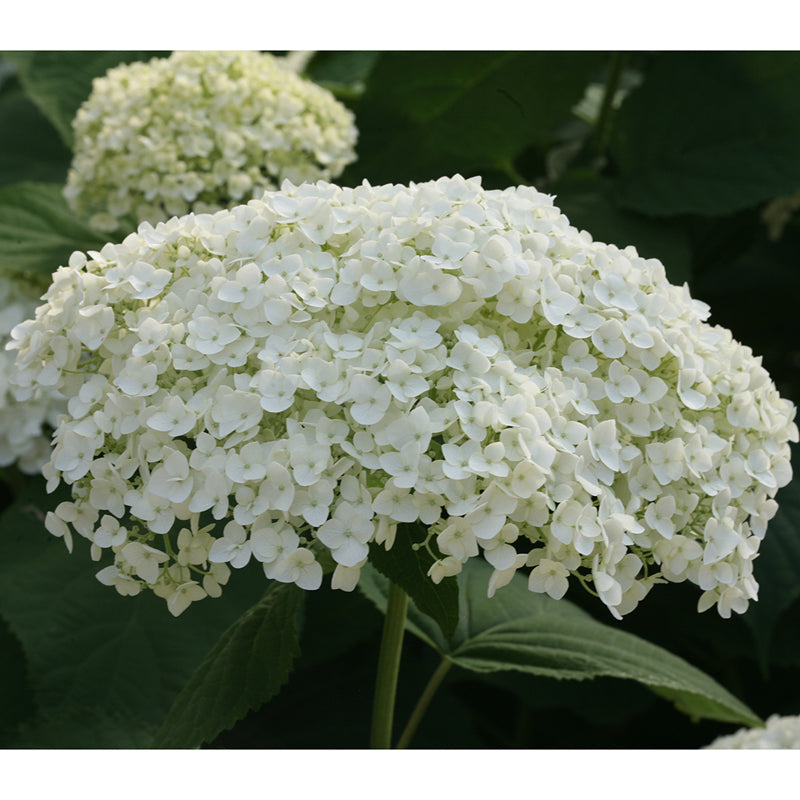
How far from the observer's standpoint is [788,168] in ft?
5.40

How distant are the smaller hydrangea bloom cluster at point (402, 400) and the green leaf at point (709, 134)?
82 centimetres

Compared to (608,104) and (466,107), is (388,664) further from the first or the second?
(608,104)

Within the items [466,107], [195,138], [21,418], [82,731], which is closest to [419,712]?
[82,731]

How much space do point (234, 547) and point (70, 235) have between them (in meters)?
0.98

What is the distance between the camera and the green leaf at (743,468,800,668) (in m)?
1.40

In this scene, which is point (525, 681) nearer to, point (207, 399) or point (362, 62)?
point (207, 399)

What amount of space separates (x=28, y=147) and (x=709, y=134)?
1.44 metres

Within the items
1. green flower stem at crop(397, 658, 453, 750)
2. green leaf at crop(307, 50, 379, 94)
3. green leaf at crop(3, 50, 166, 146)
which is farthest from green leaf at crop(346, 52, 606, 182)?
green flower stem at crop(397, 658, 453, 750)

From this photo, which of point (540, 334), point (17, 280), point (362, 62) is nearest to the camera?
point (540, 334)

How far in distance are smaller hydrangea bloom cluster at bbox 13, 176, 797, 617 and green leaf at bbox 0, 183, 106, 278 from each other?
561 mm

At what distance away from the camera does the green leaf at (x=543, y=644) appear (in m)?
1.08

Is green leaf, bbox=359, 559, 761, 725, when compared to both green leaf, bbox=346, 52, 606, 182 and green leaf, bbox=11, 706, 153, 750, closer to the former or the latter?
green leaf, bbox=11, 706, 153, 750

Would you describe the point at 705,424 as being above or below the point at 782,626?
above

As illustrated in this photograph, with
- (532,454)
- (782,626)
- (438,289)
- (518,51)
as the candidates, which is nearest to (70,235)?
(518,51)
